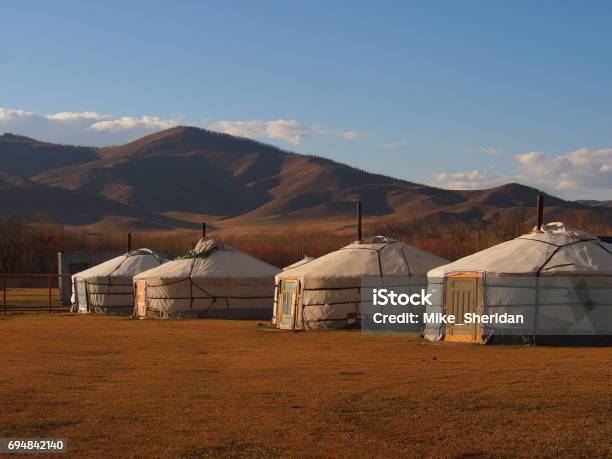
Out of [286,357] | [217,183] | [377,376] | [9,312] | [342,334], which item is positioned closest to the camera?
[377,376]

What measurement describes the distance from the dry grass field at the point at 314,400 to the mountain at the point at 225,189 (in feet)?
280

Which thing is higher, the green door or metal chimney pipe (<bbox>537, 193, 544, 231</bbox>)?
metal chimney pipe (<bbox>537, 193, 544, 231</bbox>)

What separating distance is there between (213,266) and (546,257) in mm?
11365

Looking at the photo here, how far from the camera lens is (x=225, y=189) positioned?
149m

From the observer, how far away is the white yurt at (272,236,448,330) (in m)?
21.0

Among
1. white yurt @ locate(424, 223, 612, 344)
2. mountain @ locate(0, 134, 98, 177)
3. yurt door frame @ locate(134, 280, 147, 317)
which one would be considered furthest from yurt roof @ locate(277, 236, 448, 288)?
mountain @ locate(0, 134, 98, 177)

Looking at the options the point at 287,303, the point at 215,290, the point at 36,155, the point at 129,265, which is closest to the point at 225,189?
the point at 36,155

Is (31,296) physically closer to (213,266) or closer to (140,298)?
(140,298)

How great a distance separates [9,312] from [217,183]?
12151cm

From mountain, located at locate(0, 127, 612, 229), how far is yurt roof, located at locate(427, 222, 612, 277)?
8101cm

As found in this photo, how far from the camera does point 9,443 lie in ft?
27.1

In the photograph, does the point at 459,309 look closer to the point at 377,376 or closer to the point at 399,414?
the point at 377,376

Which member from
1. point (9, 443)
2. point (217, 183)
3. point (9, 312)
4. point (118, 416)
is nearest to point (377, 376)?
point (118, 416)

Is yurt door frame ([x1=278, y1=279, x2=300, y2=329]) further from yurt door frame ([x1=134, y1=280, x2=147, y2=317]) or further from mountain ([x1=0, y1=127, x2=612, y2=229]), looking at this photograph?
mountain ([x1=0, y1=127, x2=612, y2=229])
